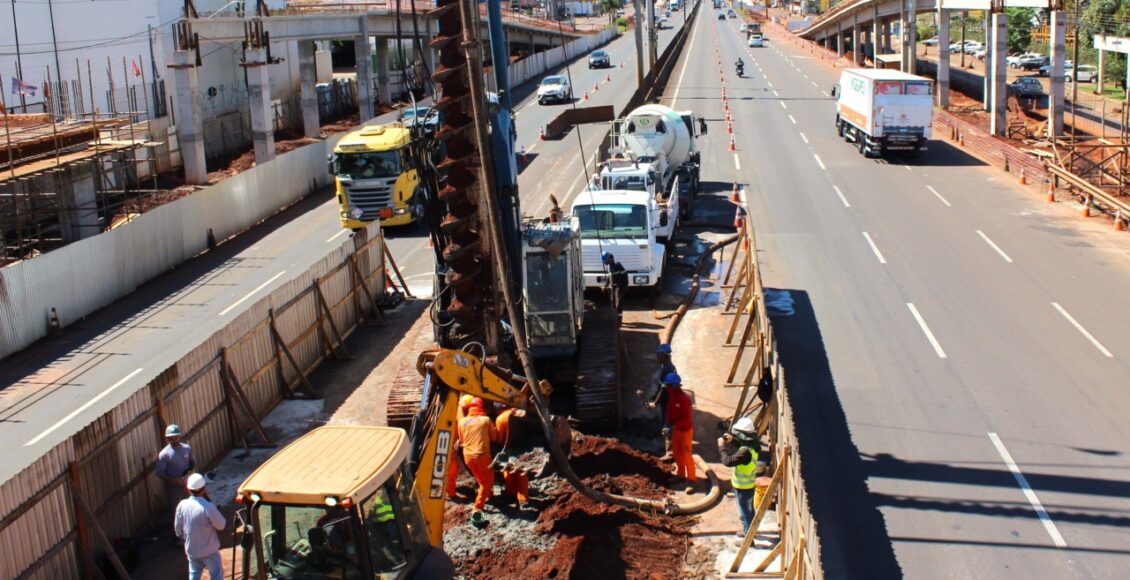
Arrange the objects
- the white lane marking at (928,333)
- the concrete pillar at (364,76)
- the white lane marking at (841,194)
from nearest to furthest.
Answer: the white lane marking at (928,333) < the white lane marking at (841,194) < the concrete pillar at (364,76)

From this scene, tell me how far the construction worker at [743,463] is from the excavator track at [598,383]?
3625mm

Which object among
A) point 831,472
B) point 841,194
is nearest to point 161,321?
point 831,472

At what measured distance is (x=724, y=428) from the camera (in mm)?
17281

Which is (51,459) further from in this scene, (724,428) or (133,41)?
(133,41)

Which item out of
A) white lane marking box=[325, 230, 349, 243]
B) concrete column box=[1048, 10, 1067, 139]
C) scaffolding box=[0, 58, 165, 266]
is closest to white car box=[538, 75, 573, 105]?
concrete column box=[1048, 10, 1067, 139]

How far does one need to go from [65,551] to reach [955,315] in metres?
17.3

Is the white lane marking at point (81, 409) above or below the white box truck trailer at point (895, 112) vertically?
below

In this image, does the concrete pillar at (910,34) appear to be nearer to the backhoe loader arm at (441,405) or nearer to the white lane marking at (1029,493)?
the white lane marking at (1029,493)

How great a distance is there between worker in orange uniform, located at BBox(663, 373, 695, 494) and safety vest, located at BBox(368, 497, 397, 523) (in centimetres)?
618

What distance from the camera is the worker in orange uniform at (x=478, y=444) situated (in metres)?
13.4

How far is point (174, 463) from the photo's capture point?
45.9ft

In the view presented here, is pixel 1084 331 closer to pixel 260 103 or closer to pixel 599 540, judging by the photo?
pixel 599 540

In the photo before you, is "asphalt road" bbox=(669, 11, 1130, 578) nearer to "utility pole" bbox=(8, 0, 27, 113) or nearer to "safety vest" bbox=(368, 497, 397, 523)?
"safety vest" bbox=(368, 497, 397, 523)

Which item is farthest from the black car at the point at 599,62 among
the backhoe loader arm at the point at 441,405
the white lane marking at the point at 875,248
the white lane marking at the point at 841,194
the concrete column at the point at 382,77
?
the backhoe loader arm at the point at 441,405
